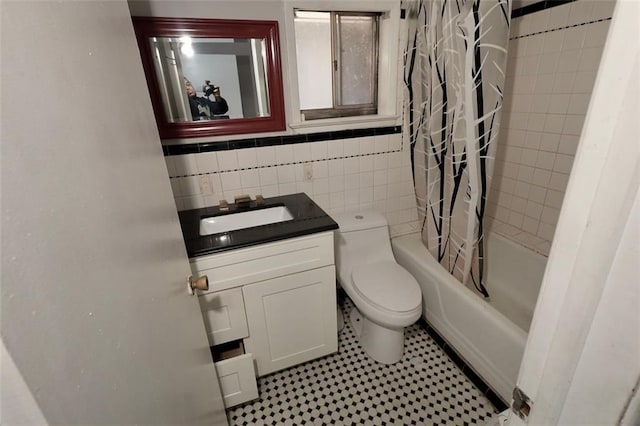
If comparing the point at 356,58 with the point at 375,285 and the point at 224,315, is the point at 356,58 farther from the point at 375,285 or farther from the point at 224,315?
the point at 224,315

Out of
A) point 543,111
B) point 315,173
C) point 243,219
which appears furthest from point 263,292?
point 543,111

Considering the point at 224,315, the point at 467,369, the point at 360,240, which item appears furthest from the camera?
the point at 360,240

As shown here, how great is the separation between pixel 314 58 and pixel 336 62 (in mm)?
131

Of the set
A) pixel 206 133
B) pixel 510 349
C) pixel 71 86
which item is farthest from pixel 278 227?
pixel 510 349

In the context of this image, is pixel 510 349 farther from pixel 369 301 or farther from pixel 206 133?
pixel 206 133

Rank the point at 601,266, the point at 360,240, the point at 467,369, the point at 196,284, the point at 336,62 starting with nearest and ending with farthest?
the point at 601,266 < the point at 196,284 < the point at 467,369 < the point at 336,62 < the point at 360,240

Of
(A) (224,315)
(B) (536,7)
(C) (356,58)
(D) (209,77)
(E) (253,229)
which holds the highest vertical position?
(B) (536,7)

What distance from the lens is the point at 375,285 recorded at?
162 cm

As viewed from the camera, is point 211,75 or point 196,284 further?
point 211,75

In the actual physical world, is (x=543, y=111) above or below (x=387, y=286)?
above

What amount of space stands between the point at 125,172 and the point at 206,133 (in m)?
1.11

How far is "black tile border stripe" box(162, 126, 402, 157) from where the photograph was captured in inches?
60.1

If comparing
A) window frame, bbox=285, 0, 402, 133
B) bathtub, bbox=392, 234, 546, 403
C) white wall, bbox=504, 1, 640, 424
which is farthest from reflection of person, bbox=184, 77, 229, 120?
white wall, bbox=504, 1, 640, 424

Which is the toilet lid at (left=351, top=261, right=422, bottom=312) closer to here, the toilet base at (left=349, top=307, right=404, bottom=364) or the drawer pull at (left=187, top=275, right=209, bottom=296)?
the toilet base at (left=349, top=307, right=404, bottom=364)
